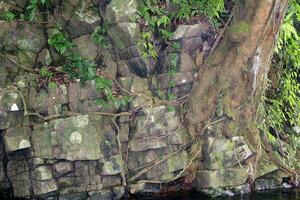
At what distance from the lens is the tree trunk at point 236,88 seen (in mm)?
6555

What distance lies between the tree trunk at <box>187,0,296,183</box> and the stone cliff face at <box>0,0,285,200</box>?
195 millimetres

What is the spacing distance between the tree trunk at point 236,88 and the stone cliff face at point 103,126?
195 mm

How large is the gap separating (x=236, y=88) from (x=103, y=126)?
8.01 feet

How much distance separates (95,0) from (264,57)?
315 cm

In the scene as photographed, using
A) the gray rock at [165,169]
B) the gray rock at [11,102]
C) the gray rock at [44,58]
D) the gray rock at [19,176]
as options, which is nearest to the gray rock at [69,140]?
the gray rock at [19,176]

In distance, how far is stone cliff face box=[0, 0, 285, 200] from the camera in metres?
6.50

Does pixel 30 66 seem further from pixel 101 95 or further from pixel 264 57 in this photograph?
pixel 264 57

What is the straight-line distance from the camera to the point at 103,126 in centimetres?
679

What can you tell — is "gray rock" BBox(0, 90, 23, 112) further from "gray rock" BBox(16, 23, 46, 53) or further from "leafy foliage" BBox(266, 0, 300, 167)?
"leafy foliage" BBox(266, 0, 300, 167)

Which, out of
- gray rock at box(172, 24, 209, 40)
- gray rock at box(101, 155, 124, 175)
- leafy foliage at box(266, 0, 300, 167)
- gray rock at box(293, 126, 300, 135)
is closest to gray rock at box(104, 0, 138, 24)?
gray rock at box(172, 24, 209, 40)

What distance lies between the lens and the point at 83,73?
664 cm

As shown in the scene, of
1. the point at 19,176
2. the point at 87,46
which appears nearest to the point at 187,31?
the point at 87,46

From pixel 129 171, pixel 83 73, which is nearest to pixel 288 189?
pixel 129 171

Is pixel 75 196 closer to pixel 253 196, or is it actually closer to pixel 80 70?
pixel 80 70
